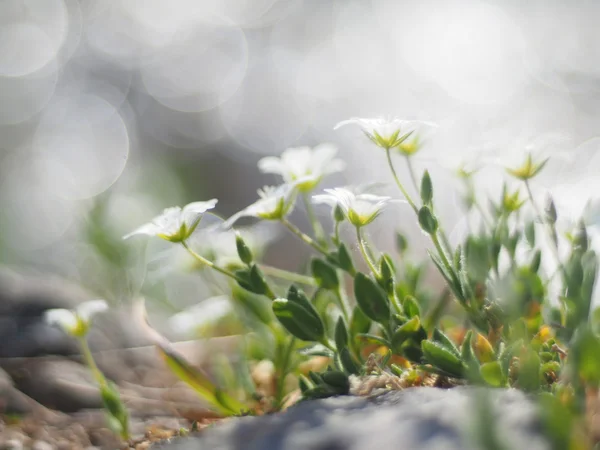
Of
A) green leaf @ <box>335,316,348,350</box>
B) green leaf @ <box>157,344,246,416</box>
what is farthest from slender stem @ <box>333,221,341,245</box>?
green leaf @ <box>157,344,246,416</box>

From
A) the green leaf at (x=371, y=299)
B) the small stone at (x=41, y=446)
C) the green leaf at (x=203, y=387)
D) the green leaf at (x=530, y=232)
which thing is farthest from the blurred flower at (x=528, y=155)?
the small stone at (x=41, y=446)

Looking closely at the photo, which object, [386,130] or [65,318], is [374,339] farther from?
[65,318]

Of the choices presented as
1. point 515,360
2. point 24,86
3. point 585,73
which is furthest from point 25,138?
point 515,360

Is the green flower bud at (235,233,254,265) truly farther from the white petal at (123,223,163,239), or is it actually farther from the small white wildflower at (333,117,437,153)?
the small white wildflower at (333,117,437,153)

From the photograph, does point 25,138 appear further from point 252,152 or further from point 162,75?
point 252,152

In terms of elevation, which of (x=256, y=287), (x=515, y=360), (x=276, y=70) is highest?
(x=276, y=70)

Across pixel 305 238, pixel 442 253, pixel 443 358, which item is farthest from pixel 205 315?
pixel 443 358
